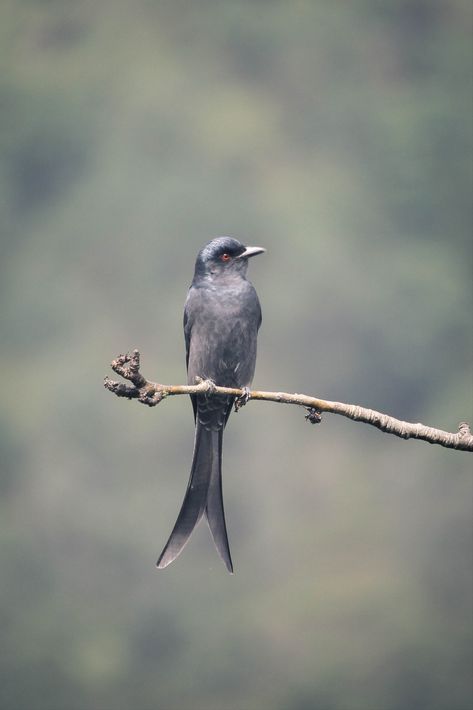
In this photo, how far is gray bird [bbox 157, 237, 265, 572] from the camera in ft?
15.4

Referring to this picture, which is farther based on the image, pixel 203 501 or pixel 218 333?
pixel 218 333

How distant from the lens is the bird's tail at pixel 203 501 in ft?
13.6

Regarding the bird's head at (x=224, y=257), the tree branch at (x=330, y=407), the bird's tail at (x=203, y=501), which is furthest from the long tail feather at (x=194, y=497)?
the tree branch at (x=330, y=407)

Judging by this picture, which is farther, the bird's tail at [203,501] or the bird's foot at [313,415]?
the bird's tail at [203,501]

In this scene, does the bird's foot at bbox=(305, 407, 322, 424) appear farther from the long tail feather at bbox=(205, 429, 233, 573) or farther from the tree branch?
the long tail feather at bbox=(205, 429, 233, 573)

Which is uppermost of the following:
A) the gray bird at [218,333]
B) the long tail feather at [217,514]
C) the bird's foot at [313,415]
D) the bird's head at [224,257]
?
the bird's head at [224,257]

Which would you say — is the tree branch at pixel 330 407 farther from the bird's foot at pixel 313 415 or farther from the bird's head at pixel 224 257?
the bird's head at pixel 224 257

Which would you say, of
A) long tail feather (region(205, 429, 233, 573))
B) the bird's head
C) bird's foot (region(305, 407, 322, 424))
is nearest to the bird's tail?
long tail feather (region(205, 429, 233, 573))

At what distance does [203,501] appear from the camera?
14.7 ft

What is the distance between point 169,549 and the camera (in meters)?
4.11

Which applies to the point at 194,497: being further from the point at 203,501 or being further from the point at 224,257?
the point at 224,257

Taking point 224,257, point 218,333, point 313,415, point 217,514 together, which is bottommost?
point 217,514

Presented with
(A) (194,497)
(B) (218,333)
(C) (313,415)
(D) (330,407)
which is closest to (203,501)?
(A) (194,497)

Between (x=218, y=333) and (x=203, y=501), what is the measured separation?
3.08ft
